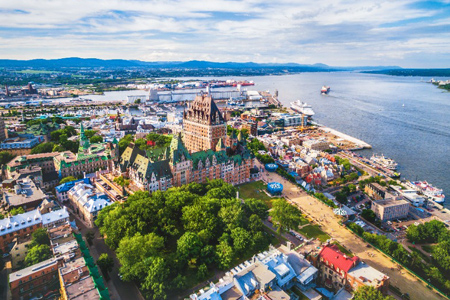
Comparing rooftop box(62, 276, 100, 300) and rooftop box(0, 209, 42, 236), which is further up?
rooftop box(0, 209, 42, 236)

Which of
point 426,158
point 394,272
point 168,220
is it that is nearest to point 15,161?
point 168,220

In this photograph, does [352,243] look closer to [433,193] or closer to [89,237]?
[433,193]

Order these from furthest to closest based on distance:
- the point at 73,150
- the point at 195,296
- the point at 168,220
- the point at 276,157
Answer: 1. the point at 276,157
2. the point at 73,150
3. the point at 168,220
4. the point at 195,296

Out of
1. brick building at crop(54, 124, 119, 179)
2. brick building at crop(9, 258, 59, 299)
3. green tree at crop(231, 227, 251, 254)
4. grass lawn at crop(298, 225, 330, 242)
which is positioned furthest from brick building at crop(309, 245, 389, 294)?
brick building at crop(54, 124, 119, 179)

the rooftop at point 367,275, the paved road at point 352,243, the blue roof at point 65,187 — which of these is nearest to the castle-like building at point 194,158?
the blue roof at point 65,187

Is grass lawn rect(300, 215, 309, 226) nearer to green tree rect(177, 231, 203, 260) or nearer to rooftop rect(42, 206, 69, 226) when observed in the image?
green tree rect(177, 231, 203, 260)

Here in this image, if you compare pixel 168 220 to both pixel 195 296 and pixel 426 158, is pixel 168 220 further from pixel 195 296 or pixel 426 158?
pixel 426 158
